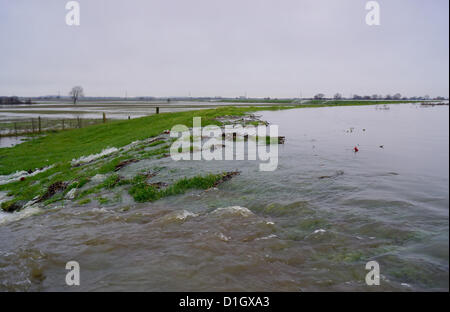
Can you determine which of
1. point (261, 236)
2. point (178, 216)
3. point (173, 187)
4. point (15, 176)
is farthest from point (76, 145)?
point (261, 236)

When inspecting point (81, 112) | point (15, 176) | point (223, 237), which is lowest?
point (15, 176)

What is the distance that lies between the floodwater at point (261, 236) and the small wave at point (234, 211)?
0.11 feet

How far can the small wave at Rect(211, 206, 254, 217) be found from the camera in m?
7.99

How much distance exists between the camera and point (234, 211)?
8.16 meters

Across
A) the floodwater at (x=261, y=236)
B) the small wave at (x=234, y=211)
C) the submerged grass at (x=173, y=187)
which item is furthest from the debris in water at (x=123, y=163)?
the small wave at (x=234, y=211)

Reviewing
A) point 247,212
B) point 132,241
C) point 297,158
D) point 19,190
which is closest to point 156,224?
point 132,241

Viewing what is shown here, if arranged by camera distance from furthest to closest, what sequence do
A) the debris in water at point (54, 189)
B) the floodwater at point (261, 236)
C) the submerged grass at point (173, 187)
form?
1. the debris in water at point (54, 189)
2. the submerged grass at point (173, 187)
3. the floodwater at point (261, 236)

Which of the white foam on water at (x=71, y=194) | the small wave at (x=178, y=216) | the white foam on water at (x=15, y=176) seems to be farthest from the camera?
the white foam on water at (x=15, y=176)

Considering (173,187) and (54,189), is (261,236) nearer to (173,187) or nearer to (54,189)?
(173,187)

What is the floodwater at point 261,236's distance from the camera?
479 cm

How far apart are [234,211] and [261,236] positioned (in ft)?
5.48

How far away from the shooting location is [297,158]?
46.8 ft

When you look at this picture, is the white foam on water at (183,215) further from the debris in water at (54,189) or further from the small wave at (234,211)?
the debris in water at (54,189)
